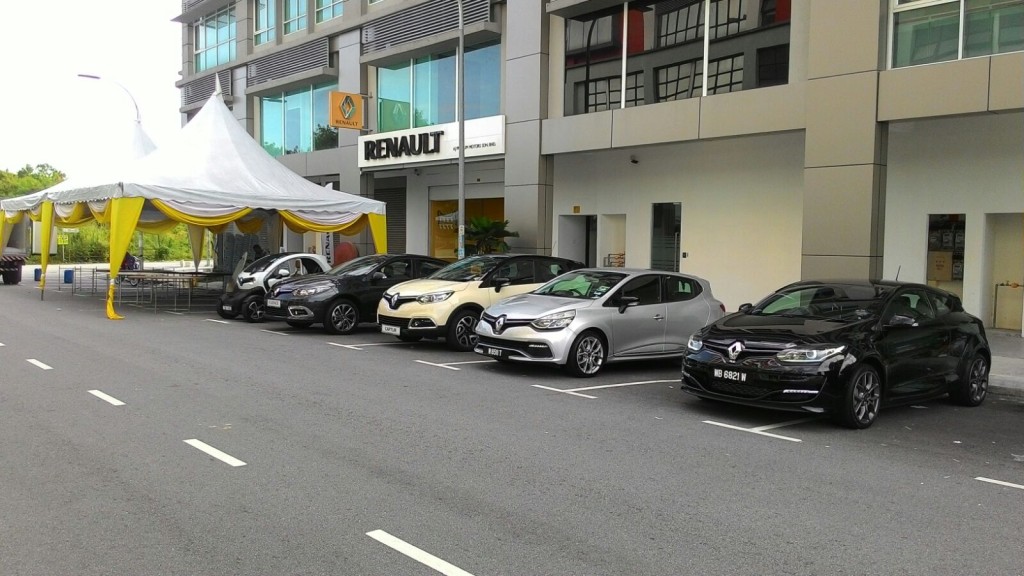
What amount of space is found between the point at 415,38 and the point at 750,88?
1156 cm

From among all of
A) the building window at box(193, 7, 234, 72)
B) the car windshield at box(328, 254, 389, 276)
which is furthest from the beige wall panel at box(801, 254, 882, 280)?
the building window at box(193, 7, 234, 72)

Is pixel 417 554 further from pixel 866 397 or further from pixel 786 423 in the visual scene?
pixel 866 397

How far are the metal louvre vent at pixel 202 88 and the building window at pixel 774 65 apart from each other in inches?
979

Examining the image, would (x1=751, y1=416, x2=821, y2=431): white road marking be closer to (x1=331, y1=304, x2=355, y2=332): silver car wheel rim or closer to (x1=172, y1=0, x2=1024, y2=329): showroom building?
(x1=172, y1=0, x2=1024, y2=329): showroom building

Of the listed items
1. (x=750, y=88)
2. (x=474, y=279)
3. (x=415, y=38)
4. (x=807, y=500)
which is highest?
(x=415, y=38)

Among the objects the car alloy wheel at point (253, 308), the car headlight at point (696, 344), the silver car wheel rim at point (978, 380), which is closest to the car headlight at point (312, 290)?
the car alloy wheel at point (253, 308)

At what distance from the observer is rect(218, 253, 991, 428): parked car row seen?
8.23 m

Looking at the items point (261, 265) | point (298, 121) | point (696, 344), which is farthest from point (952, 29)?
point (298, 121)

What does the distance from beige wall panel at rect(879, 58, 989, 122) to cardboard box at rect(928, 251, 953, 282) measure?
12.3ft

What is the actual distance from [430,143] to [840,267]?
13.1 m

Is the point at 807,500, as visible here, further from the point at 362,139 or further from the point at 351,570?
the point at 362,139

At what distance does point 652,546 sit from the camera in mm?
4848

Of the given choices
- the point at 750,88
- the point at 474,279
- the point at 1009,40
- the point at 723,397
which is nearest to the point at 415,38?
the point at 750,88

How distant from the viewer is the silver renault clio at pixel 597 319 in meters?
11.0
